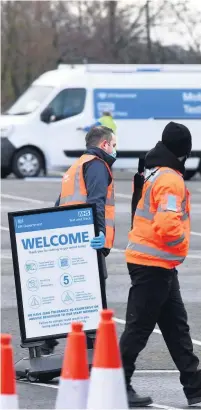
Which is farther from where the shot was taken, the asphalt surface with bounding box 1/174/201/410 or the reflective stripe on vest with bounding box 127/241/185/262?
the asphalt surface with bounding box 1/174/201/410

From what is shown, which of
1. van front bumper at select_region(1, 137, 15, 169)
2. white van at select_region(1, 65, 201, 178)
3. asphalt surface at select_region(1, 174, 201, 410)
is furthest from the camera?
white van at select_region(1, 65, 201, 178)

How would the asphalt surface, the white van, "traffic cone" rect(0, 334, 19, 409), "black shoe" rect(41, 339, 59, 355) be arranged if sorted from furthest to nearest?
1. the white van
2. "black shoe" rect(41, 339, 59, 355)
3. the asphalt surface
4. "traffic cone" rect(0, 334, 19, 409)

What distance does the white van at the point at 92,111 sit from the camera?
994 inches

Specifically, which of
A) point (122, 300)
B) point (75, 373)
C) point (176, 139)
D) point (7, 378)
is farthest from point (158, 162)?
point (122, 300)

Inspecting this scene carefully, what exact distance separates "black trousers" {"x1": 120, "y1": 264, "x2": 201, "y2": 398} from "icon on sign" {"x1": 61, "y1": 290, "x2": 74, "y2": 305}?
0.88m

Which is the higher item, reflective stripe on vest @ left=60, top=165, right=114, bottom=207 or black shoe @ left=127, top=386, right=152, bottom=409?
reflective stripe on vest @ left=60, top=165, right=114, bottom=207

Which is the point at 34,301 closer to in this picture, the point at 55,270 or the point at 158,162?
the point at 55,270

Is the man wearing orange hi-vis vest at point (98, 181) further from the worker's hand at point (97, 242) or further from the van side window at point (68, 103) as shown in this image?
the van side window at point (68, 103)

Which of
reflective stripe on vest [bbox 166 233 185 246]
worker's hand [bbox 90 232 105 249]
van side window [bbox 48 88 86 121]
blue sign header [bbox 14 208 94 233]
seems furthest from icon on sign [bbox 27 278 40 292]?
van side window [bbox 48 88 86 121]

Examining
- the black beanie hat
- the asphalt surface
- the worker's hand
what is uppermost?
the black beanie hat

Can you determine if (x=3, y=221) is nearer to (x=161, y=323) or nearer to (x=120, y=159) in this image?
(x=120, y=159)

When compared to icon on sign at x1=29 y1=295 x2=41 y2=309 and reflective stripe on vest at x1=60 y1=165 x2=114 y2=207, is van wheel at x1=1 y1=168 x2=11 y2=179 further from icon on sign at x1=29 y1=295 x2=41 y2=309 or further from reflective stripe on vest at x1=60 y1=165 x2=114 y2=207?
icon on sign at x1=29 y1=295 x2=41 y2=309

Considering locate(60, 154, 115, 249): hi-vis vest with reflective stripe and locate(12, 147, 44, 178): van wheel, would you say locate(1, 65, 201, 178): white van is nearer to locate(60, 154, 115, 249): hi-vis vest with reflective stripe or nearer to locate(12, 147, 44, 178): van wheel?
locate(12, 147, 44, 178): van wheel

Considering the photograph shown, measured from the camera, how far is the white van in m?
25.2
